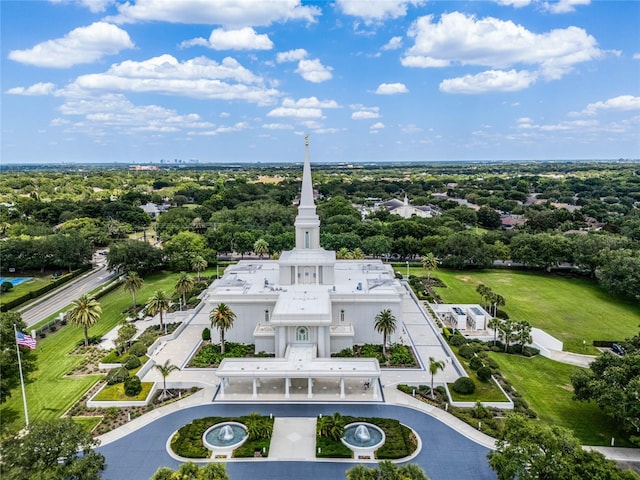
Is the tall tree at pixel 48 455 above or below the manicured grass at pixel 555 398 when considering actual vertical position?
above

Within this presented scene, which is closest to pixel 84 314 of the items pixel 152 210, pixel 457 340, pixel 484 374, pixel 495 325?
pixel 457 340

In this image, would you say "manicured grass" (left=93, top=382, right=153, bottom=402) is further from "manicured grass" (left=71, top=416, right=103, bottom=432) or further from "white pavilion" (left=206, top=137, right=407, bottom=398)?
"white pavilion" (left=206, top=137, right=407, bottom=398)

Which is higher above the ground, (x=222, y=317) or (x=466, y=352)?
(x=222, y=317)

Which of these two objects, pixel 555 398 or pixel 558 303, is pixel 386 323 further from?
pixel 558 303

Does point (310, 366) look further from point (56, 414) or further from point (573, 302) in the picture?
point (573, 302)

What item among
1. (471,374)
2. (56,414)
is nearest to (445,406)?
(471,374)

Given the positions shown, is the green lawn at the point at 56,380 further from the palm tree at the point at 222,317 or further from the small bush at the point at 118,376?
the palm tree at the point at 222,317

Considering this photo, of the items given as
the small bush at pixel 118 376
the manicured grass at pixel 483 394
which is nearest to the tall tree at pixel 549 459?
the manicured grass at pixel 483 394
